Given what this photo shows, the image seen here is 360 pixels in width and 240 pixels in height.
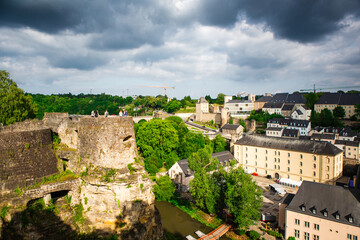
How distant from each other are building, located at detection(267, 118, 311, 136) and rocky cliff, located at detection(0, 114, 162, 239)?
186 ft

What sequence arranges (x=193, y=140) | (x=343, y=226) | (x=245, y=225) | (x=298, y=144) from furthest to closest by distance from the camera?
(x=193, y=140)
(x=298, y=144)
(x=245, y=225)
(x=343, y=226)

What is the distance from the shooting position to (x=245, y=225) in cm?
2262

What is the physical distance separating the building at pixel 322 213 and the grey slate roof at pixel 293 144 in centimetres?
1600

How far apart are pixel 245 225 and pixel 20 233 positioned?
19.6m

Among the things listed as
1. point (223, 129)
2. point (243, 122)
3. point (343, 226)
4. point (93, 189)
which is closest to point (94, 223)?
point (93, 189)

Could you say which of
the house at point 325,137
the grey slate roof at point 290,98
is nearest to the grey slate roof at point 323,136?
the house at point 325,137

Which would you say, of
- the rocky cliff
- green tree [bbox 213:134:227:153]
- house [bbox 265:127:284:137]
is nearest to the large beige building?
green tree [bbox 213:134:227:153]

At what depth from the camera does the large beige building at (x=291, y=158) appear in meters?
36.4

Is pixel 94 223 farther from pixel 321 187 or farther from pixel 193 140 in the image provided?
pixel 193 140

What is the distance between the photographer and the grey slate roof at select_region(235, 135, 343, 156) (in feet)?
121

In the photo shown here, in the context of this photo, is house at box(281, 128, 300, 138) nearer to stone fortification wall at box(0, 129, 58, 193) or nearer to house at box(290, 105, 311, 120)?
house at box(290, 105, 311, 120)

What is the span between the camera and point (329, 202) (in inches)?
849

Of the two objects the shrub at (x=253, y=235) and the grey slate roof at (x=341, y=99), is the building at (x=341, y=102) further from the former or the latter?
the shrub at (x=253, y=235)

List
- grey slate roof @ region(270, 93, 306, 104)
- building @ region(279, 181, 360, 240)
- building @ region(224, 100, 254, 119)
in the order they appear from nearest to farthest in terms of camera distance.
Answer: building @ region(279, 181, 360, 240)
grey slate roof @ region(270, 93, 306, 104)
building @ region(224, 100, 254, 119)
